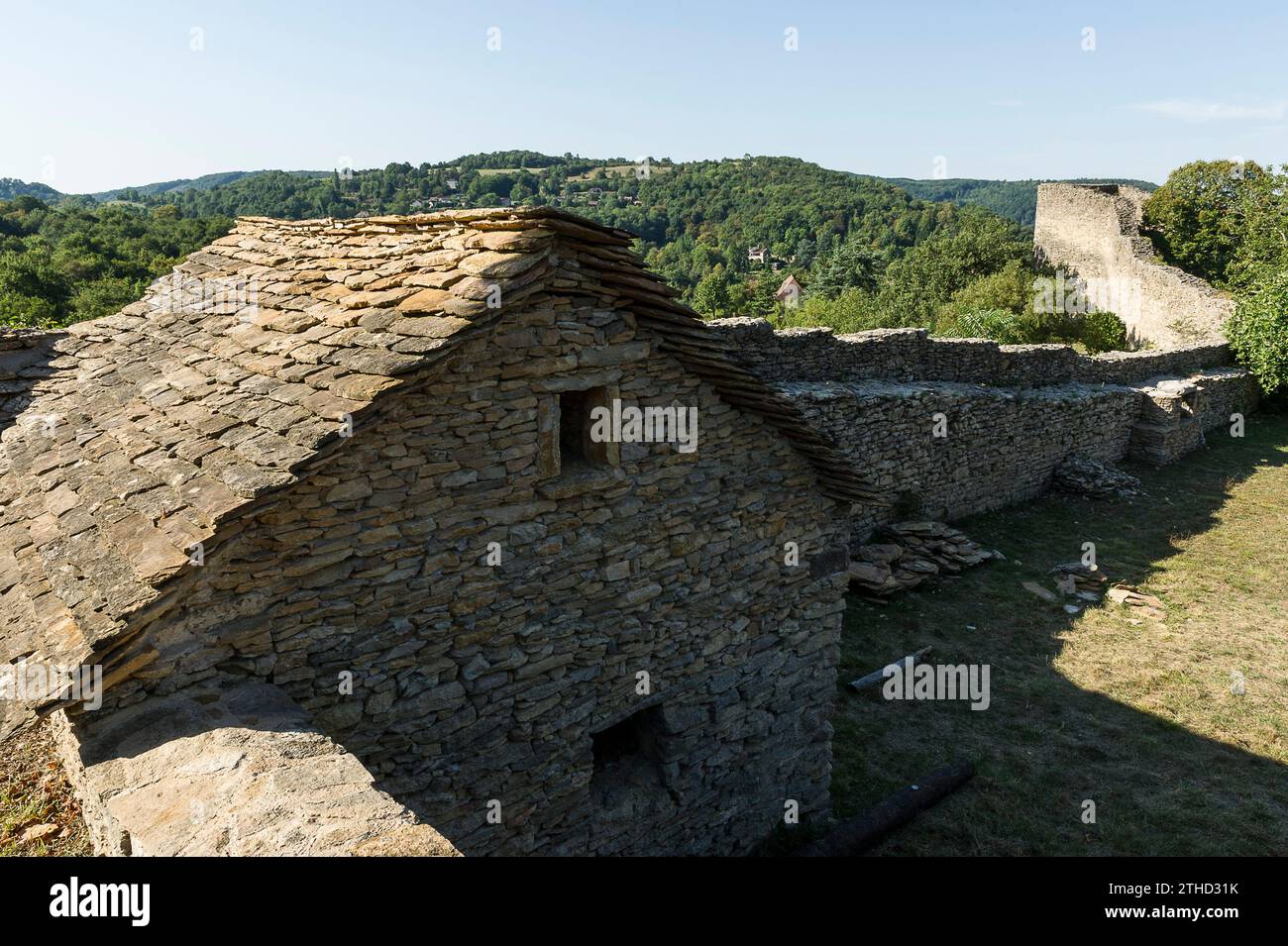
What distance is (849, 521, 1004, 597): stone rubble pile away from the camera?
12.6 metres

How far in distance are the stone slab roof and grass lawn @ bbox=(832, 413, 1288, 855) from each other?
3.75 m

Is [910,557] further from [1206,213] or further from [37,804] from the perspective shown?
[1206,213]

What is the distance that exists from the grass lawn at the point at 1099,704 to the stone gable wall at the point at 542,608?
2304 mm

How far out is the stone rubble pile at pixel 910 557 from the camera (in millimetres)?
12594

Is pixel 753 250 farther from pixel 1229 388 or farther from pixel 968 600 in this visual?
pixel 968 600

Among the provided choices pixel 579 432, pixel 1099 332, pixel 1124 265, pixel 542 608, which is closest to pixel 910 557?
pixel 579 432

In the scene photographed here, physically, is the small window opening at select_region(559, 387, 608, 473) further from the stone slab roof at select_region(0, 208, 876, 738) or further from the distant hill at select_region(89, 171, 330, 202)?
the distant hill at select_region(89, 171, 330, 202)

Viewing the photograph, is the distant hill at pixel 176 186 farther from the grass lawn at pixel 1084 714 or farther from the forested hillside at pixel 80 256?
the grass lawn at pixel 1084 714

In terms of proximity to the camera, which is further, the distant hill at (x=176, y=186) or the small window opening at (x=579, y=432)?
the distant hill at (x=176, y=186)

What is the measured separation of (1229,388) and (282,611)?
2564cm

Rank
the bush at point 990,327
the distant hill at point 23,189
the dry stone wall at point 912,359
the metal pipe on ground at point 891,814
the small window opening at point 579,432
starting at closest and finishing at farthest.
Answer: the small window opening at point 579,432
the metal pipe on ground at point 891,814
the dry stone wall at point 912,359
the bush at point 990,327
the distant hill at point 23,189

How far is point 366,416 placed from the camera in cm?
427

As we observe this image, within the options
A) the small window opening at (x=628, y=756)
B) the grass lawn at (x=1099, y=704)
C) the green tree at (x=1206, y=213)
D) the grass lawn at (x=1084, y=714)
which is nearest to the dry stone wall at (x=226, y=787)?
the grass lawn at (x=1084, y=714)

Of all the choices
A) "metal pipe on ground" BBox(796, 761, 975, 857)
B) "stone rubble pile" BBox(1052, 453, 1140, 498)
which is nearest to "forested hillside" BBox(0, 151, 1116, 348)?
"stone rubble pile" BBox(1052, 453, 1140, 498)
